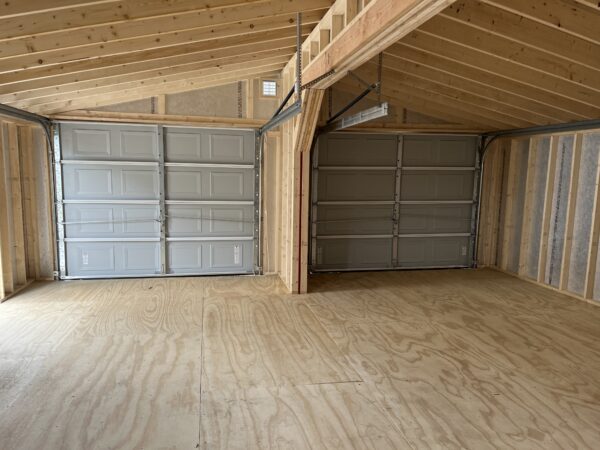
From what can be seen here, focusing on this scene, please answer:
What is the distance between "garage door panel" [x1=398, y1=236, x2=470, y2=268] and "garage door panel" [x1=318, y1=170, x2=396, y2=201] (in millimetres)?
918

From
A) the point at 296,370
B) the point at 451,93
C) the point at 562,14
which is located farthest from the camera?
the point at 451,93

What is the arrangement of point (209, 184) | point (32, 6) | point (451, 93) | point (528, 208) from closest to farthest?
point (32, 6) → point (451, 93) → point (209, 184) → point (528, 208)

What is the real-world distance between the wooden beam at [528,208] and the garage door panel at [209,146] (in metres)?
4.34

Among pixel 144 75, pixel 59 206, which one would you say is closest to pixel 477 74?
pixel 144 75

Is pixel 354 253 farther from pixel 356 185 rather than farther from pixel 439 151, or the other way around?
pixel 439 151

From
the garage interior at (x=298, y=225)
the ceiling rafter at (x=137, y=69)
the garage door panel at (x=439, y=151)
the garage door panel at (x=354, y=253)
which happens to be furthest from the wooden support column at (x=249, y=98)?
the garage door panel at (x=439, y=151)

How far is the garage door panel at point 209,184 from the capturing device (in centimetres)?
694

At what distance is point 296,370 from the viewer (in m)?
3.81

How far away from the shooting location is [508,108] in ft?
20.5

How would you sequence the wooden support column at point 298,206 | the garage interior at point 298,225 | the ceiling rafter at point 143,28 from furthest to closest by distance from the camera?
the wooden support column at point 298,206 → the ceiling rafter at point 143,28 → the garage interior at point 298,225

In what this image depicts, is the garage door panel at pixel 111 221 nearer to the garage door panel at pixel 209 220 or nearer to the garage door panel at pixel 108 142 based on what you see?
the garage door panel at pixel 209 220

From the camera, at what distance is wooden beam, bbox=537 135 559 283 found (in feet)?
21.4

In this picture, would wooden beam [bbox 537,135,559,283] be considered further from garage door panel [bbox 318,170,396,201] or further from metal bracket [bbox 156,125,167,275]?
metal bracket [bbox 156,125,167,275]

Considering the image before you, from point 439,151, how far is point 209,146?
151 inches
